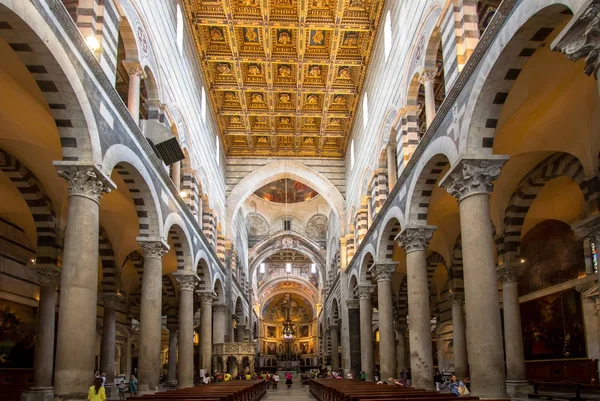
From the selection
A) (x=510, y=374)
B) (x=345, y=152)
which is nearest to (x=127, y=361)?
(x=345, y=152)

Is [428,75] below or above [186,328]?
above

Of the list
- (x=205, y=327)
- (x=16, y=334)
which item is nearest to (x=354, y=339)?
(x=205, y=327)

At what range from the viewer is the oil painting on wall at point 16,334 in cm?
2003

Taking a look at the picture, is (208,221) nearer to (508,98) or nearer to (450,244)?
(450,244)

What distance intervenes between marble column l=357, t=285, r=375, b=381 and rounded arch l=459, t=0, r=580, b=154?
1627cm

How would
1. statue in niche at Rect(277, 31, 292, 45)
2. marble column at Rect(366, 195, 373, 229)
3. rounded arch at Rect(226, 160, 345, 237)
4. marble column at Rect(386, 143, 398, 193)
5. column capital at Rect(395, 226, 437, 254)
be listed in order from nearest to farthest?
column capital at Rect(395, 226, 437, 254)
marble column at Rect(386, 143, 398, 193)
marble column at Rect(366, 195, 373, 229)
statue in niche at Rect(277, 31, 292, 45)
rounded arch at Rect(226, 160, 345, 237)

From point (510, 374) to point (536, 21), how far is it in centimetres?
1090

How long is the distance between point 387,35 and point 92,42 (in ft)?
43.3

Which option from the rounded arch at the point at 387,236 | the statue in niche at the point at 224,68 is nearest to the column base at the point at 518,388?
the rounded arch at the point at 387,236

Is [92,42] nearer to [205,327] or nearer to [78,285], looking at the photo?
[78,285]

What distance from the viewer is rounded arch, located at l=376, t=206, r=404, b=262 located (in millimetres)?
20944

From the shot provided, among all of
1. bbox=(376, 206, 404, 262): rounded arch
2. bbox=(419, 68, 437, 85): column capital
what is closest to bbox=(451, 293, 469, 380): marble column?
bbox=(376, 206, 404, 262): rounded arch

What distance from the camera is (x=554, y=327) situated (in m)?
21.4

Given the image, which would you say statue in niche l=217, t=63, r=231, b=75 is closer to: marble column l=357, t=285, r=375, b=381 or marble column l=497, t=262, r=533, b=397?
marble column l=357, t=285, r=375, b=381
